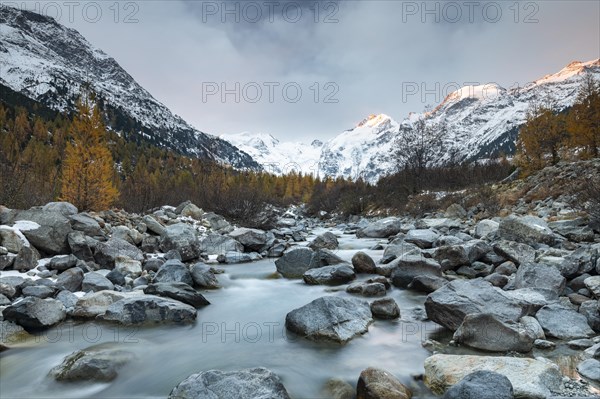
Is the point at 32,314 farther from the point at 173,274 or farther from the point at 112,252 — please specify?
the point at 112,252

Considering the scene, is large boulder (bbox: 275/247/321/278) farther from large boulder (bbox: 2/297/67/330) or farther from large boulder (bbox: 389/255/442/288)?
large boulder (bbox: 2/297/67/330)

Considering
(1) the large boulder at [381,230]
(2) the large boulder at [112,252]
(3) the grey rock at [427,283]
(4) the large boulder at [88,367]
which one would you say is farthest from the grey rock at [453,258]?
(1) the large boulder at [381,230]

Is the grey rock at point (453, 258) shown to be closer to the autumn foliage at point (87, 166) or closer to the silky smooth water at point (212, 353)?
the silky smooth water at point (212, 353)

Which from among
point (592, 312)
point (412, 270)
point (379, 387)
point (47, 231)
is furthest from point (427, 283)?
point (47, 231)

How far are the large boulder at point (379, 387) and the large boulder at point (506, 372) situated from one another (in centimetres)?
39

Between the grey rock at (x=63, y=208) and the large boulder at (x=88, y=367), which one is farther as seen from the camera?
the grey rock at (x=63, y=208)

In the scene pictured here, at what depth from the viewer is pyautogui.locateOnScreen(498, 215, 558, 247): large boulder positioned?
10.0m

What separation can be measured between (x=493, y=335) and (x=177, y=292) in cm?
550

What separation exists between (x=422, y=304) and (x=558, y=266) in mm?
2806

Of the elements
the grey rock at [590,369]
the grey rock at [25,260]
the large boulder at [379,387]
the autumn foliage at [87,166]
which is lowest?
the large boulder at [379,387]

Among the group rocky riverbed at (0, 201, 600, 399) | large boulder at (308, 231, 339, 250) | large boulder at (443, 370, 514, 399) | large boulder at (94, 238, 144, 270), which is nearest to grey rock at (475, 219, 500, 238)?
rocky riverbed at (0, 201, 600, 399)

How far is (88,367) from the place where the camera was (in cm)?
455

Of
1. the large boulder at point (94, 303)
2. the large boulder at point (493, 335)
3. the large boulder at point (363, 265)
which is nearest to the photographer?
the large boulder at point (493, 335)

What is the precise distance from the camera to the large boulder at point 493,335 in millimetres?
4715
